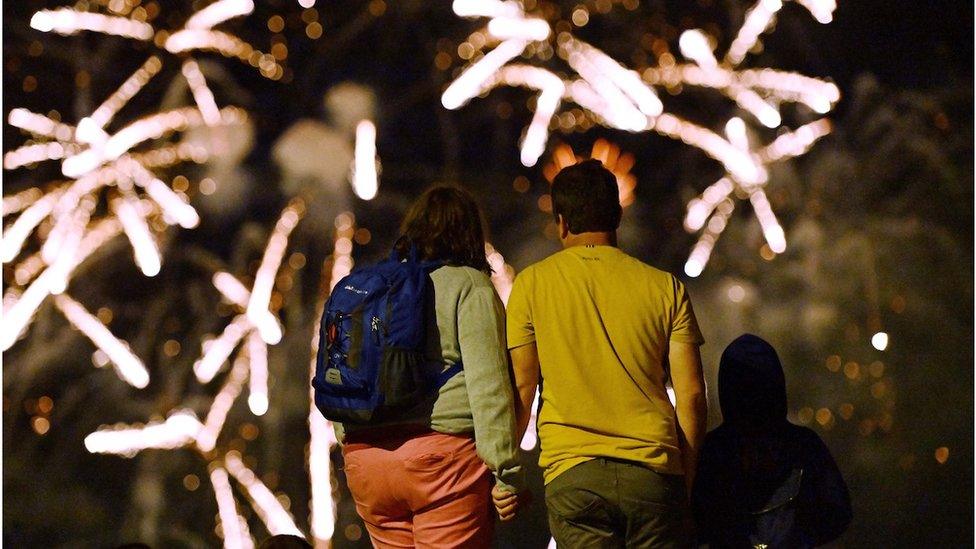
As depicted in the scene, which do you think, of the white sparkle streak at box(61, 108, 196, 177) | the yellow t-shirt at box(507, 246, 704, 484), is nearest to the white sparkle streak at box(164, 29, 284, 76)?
the white sparkle streak at box(61, 108, 196, 177)

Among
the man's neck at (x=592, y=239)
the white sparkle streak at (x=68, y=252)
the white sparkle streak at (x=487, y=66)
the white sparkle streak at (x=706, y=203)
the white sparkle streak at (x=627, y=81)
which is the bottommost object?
the man's neck at (x=592, y=239)

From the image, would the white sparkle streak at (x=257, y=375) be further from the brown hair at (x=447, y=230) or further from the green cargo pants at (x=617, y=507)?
the green cargo pants at (x=617, y=507)

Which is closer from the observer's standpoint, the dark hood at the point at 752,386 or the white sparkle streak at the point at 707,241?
the dark hood at the point at 752,386

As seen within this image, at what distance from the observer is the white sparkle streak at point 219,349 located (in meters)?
4.93

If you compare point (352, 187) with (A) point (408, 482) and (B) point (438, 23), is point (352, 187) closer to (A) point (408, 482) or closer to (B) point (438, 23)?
(B) point (438, 23)

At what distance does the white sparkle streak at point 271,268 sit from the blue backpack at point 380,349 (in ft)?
5.68

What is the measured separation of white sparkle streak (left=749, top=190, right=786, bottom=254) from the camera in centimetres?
507

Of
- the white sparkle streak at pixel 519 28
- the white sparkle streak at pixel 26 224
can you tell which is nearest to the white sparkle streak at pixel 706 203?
the white sparkle streak at pixel 519 28

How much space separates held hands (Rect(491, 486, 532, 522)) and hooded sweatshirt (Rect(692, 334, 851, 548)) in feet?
1.68

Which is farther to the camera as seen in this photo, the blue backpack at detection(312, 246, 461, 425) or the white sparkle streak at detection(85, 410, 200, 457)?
the white sparkle streak at detection(85, 410, 200, 457)

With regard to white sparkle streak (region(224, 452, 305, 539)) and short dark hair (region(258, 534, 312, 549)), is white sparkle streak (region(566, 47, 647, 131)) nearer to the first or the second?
white sparkle streak (region(224, 452, 305, 539))

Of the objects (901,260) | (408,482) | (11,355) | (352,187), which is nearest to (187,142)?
(352,187)

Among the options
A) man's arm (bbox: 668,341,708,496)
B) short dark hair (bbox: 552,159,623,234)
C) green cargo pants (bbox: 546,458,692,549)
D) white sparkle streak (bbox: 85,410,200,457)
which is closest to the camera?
green cargo pants (bbox: 546,458,692,549)

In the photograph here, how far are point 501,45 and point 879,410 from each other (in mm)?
2203
